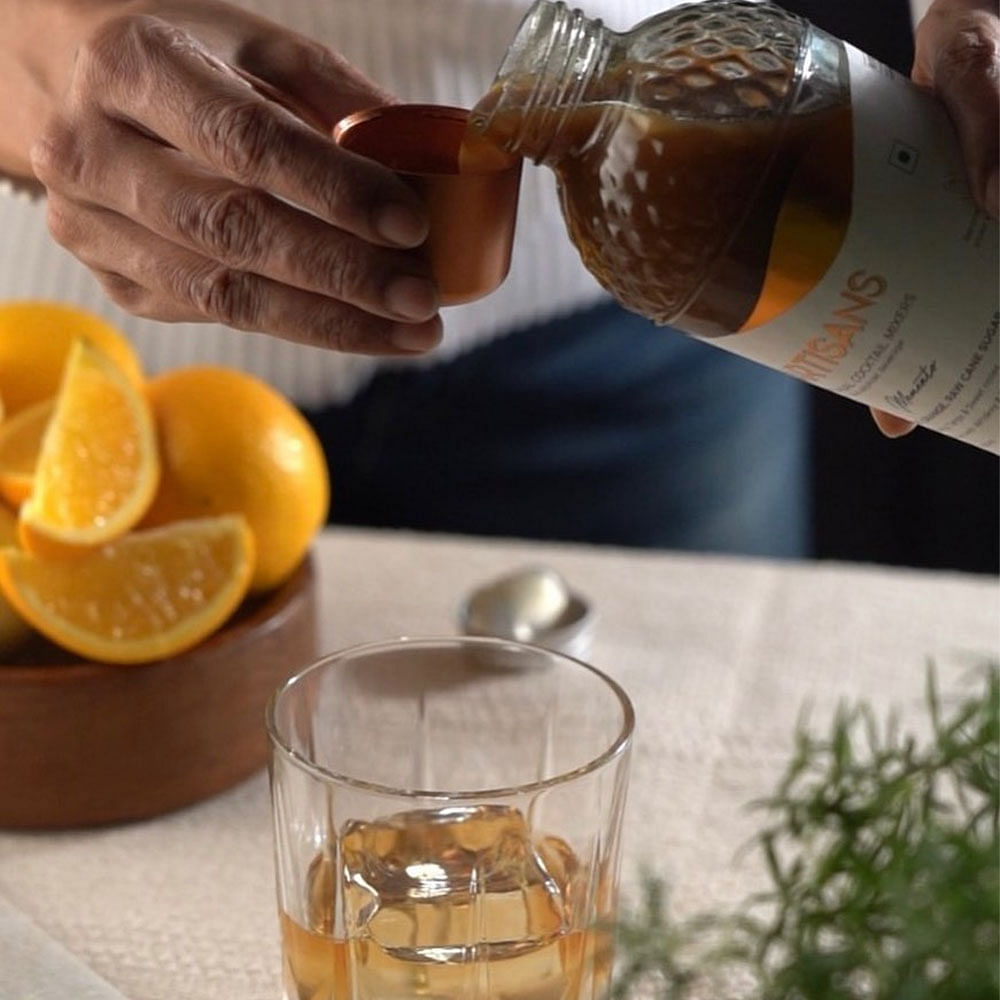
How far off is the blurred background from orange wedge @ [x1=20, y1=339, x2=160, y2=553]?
3.44 ft

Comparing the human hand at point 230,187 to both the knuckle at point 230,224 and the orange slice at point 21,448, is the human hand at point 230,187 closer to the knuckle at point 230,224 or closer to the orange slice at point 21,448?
the knuckle at point 230,224

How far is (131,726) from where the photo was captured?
0.69m

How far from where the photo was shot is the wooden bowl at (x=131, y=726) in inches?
26.7

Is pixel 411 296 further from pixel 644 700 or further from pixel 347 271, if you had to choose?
pixel 644 700

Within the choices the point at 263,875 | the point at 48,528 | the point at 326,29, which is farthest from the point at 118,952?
the point at 326,29

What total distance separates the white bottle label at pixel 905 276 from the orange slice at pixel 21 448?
36 cm

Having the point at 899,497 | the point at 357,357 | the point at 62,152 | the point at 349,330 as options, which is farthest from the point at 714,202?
the point at 899,497

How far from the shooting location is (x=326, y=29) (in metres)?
0.99

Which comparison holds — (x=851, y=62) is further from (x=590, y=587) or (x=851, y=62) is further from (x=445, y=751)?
(x=590, y=587)

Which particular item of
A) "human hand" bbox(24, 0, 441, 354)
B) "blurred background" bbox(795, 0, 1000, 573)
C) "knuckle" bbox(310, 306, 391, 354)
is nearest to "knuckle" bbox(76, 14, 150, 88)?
"human hand" bbox(24, 0, 441, 354)

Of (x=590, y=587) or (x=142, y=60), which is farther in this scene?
(x=590, y=587)

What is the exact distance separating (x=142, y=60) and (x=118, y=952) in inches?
12.7

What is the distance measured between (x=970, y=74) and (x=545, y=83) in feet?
0.41

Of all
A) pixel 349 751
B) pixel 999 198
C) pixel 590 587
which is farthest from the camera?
pixel 590 587
